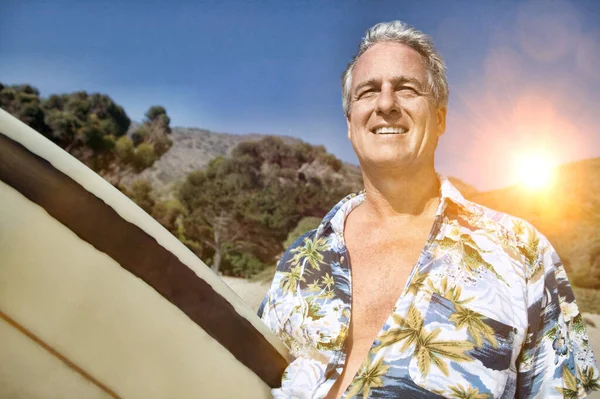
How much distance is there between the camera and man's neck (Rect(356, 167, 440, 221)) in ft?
6.41

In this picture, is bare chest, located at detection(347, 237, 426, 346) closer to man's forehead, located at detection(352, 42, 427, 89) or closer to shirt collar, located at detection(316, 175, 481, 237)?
shirt collar, located at detection(316, 175, 481, 237)

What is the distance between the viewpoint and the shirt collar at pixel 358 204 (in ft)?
5.67

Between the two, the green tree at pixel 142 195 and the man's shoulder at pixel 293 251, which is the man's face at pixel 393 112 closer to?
the man's shoulder at pixel 293 251

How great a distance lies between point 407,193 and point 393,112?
400 mm

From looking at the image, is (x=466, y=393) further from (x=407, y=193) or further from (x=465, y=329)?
(x=407, y=193)

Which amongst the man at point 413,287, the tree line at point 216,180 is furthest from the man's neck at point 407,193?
the tree line at point 216,180

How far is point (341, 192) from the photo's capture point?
2062 cm

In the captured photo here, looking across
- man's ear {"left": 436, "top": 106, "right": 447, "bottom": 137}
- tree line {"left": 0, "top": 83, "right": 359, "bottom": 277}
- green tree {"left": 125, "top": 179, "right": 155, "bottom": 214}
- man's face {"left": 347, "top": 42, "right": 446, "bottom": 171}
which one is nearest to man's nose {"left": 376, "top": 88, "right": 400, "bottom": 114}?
man's face {"left": 347, "top": 42, "right": 446, "bottom": 171}

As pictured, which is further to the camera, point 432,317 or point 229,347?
point 432,317

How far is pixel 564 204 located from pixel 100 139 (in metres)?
21.9

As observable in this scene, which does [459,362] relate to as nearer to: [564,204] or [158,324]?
[158,324]

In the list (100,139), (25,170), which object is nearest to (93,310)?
(25,170)

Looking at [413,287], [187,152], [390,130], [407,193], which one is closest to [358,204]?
[407,193]

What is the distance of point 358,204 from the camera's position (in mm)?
2270
